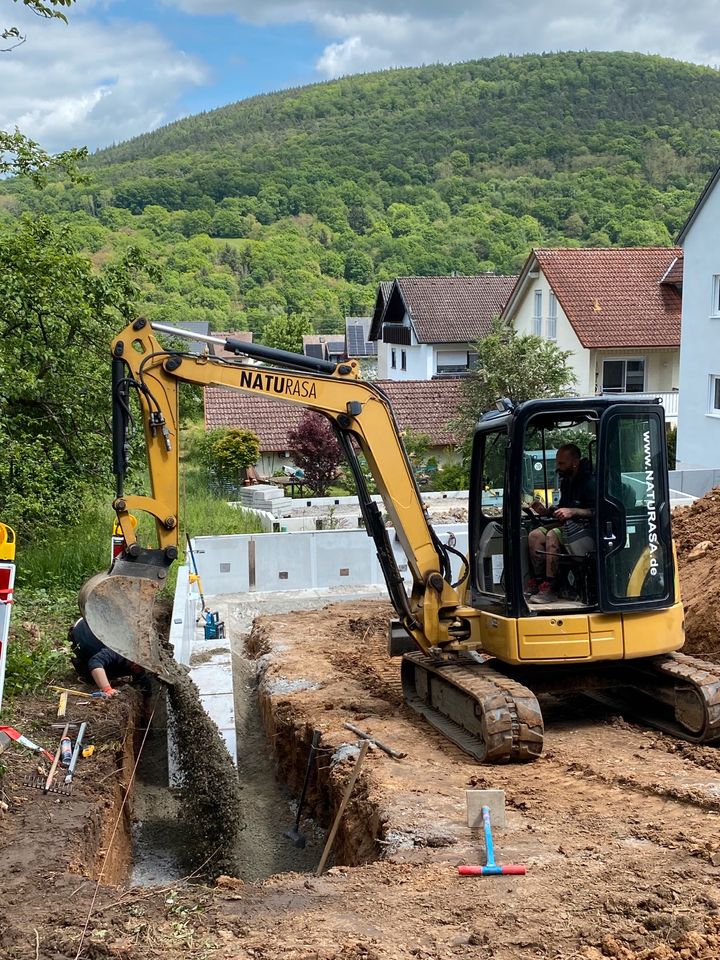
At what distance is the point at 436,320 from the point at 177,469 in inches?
1409

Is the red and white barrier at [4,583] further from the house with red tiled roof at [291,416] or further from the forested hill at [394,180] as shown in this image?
the forested hill at [394,180]

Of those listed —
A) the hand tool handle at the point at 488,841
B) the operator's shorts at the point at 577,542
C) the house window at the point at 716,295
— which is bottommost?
the hand tool handle at the point at 488,841

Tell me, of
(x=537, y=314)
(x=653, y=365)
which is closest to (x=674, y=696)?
(x=653, y=365)

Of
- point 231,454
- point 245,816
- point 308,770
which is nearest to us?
point 308,770

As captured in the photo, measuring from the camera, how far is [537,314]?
35875mm

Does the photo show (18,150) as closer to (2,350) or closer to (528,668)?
(2,350)

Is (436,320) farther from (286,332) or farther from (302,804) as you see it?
(302,804)

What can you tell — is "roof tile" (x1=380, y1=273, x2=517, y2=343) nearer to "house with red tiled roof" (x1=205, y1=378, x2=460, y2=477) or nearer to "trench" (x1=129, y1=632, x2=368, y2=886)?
"house with red tiled roof" (x1=205, y1=378, x2=460, y2=477)

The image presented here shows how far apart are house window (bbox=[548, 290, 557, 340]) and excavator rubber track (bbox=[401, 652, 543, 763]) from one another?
26419 mm

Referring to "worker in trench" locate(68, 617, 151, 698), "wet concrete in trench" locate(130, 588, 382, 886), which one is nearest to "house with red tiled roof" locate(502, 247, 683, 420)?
→ "wet concrete in trench" locate(130, 588, 382, 886)

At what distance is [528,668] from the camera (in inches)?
339

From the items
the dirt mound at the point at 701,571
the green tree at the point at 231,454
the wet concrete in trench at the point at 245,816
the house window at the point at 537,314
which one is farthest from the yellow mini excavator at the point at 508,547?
the house window at the point at 537,314

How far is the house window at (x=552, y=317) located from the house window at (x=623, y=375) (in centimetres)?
251

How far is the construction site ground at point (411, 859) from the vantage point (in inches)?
194
